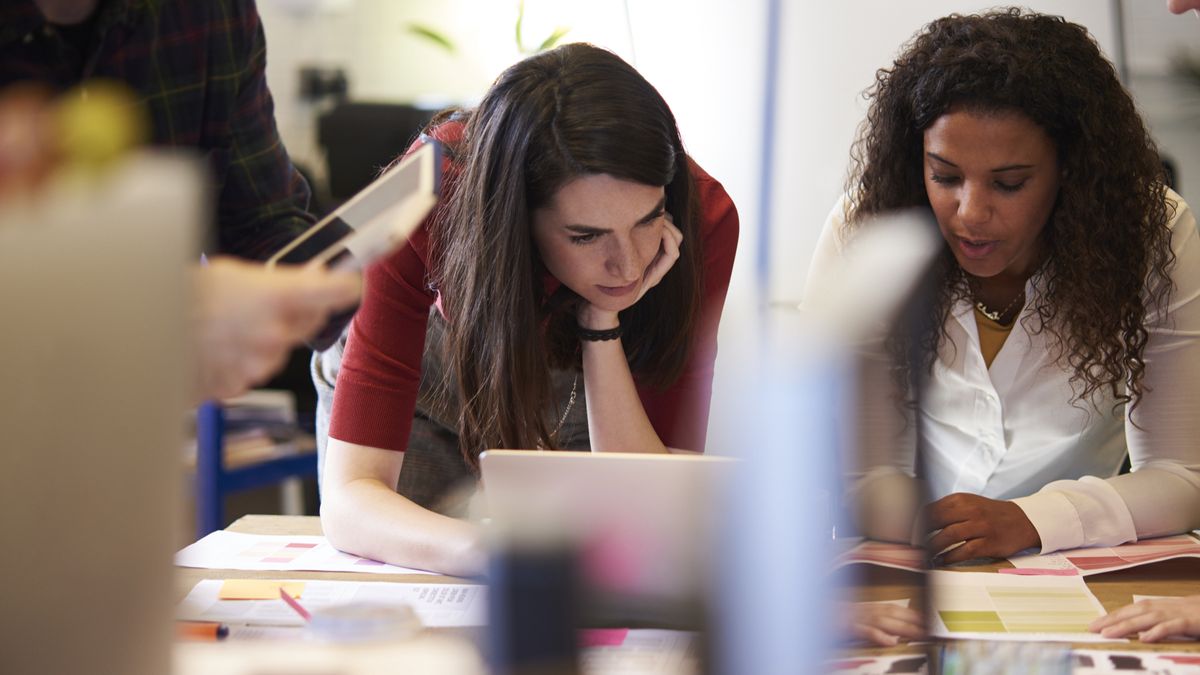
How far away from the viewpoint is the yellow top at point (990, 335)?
1.67 metres

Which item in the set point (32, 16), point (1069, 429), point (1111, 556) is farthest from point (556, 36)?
point (1111, 556)

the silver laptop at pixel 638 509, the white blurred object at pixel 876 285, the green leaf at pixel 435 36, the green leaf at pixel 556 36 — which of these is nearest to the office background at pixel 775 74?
the green leaf at pixel 556 36

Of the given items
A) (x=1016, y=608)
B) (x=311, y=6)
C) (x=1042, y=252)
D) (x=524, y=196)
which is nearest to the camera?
(x=1016, y=608)

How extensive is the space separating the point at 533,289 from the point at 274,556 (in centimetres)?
44

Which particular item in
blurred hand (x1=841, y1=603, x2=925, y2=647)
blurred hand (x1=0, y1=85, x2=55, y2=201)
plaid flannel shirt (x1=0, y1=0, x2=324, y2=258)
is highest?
plaid flannel shirt (x1=0, y1=0, x2=324, y2=258)

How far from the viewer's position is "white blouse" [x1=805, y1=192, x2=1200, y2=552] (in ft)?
4.32

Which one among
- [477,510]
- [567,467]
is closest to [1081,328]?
[477,510]

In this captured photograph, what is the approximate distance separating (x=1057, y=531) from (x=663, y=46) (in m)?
1.86

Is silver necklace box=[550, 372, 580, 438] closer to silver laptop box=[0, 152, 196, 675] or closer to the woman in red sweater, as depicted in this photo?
the woman in red sweater

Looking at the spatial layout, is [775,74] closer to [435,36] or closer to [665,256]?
[435,36]

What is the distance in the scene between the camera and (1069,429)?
1693mm

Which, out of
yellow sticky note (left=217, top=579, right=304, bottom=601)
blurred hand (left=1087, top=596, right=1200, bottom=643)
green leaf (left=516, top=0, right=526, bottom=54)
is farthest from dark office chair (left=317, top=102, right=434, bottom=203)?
blurred hand (left=1087, top=596, right=1200, bottom=643)

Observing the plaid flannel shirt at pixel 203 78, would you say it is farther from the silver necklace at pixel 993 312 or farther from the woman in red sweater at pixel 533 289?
the silver necklace at pixel 993 312

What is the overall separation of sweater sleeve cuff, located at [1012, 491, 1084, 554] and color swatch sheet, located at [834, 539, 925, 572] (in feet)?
2.64
